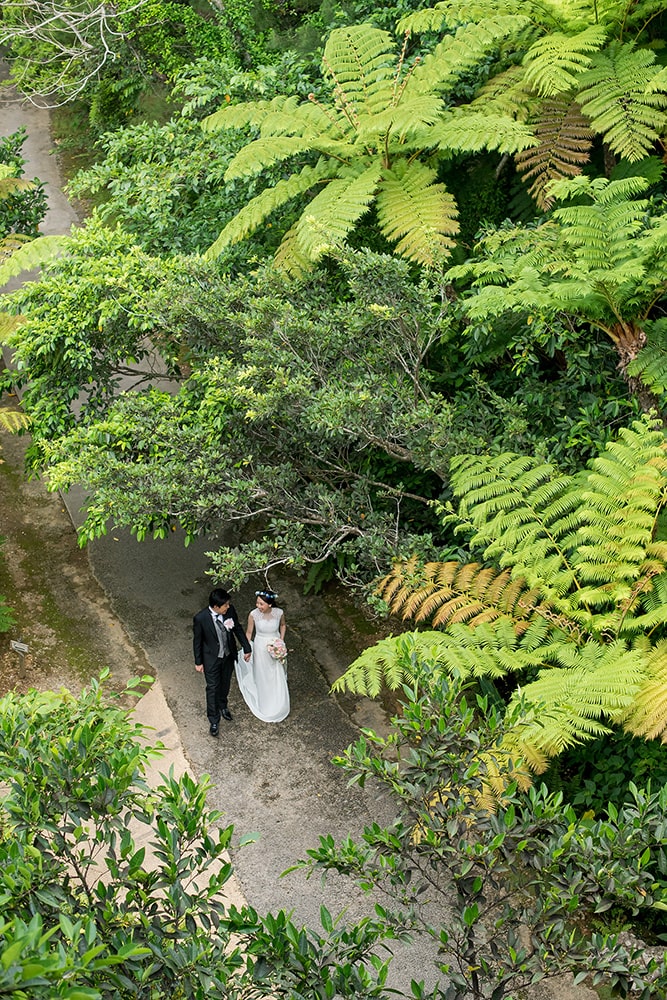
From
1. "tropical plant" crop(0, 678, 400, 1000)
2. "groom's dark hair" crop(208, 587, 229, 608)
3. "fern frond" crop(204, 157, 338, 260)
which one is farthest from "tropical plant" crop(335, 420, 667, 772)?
"fern frond" crop(204, 157, 338, 260)

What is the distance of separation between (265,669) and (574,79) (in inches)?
192

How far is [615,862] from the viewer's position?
3955 mm

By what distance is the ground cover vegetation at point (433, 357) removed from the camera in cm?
625

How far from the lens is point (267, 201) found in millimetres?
8133

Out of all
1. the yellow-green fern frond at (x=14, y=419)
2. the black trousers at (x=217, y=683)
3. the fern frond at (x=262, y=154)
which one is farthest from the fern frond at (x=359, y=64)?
the black trousers at (x=217, y=683)

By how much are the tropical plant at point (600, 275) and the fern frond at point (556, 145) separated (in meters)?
0.66


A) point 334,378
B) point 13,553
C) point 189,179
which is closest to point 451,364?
point 334,378

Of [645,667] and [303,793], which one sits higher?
[645,667]

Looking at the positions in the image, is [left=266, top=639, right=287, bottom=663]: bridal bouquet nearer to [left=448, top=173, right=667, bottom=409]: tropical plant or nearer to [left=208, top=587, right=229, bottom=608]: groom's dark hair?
[left=208, top=587, right=229, bottom=608]: groom's dark hair

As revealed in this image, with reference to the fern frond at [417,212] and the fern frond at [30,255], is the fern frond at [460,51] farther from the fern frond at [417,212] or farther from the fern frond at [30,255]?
the fern frond at [30,255]

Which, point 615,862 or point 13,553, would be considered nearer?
point 615,862

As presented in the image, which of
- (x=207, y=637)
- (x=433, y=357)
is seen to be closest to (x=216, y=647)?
(x=207, y=637)

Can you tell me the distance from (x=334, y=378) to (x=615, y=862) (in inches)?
164

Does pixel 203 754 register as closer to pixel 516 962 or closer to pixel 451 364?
pixel 451 364
